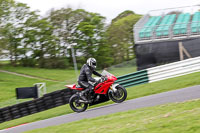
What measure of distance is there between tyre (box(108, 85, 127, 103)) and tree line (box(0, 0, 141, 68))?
115 feet

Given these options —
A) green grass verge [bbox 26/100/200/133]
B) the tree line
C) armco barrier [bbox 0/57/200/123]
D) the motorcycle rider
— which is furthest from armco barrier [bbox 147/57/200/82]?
the tree line

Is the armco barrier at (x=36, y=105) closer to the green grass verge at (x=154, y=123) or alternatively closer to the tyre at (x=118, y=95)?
the tyre at (x=118, y=95)

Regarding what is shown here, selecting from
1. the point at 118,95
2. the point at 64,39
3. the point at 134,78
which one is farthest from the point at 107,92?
the point at 64,39

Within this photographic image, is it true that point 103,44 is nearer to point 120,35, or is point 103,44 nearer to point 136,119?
point 120,35

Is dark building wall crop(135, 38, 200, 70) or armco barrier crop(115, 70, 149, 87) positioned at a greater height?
dark building wall crop(135, 38, 200, 70)

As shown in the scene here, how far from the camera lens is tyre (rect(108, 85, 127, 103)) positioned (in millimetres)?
8805

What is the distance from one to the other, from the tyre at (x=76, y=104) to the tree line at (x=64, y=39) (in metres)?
34.5

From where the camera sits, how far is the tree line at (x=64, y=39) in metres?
44.4

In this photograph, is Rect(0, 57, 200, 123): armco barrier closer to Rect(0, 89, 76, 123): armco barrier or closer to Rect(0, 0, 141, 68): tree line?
Rect(0, 89, 76, 123): armco barrier

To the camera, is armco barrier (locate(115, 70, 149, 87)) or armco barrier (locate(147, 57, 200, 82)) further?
armco barrier (locate(115, 70, 149, 87))

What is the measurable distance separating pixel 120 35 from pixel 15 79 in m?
18.7

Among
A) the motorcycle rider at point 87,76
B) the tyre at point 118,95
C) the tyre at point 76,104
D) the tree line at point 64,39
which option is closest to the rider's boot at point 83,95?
the motorcycle rider at point 87,76

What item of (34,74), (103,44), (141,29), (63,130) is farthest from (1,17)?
(63,130)

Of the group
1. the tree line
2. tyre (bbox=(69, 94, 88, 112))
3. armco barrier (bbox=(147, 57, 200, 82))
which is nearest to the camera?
tyre (bbox=(69, 94, 88, 112))
